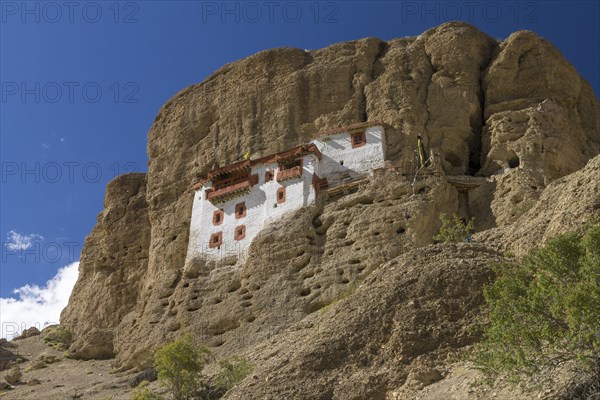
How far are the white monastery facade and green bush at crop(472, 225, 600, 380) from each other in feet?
86.5

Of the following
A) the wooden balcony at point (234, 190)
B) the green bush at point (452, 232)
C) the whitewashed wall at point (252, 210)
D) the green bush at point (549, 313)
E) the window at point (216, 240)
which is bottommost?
the green bush at point (549, 313)

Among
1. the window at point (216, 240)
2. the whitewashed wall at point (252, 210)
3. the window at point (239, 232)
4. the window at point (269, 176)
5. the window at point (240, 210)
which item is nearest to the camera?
the whitewashed wall at point (252, 210)

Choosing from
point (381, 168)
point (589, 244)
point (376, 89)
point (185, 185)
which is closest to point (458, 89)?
point (376, 89)

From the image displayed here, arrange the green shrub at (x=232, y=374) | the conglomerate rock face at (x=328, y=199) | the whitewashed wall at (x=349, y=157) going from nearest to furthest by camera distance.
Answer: the green shrub at (x=232, y=374), the conglomerate rock face at (x=328, y=199), the whitewashed wall at (x=349, y=157)

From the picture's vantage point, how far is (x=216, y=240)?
48875 mm

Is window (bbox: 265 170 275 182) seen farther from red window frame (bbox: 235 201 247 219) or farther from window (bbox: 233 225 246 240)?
window (bbox: 233 225 246 240)

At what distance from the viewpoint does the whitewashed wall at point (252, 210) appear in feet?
156

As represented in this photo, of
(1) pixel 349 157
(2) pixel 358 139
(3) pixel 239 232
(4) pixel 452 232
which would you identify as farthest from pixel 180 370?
(2) pixel 358 139

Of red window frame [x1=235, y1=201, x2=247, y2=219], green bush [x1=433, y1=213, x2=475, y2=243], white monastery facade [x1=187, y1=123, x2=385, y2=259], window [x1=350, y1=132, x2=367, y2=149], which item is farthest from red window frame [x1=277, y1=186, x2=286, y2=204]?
green bush [x1=433, y1=213, x2=475, y2=243]

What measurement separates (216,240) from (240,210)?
2.28m

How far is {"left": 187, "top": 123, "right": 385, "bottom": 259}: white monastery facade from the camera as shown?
47.8 m

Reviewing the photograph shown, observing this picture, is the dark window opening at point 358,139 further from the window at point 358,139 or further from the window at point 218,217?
the window at point 218,217

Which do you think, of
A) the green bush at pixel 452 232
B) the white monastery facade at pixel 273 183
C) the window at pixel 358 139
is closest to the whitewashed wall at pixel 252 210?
the white monastery facade at pixel 273 183

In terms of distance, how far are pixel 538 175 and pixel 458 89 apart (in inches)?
353
